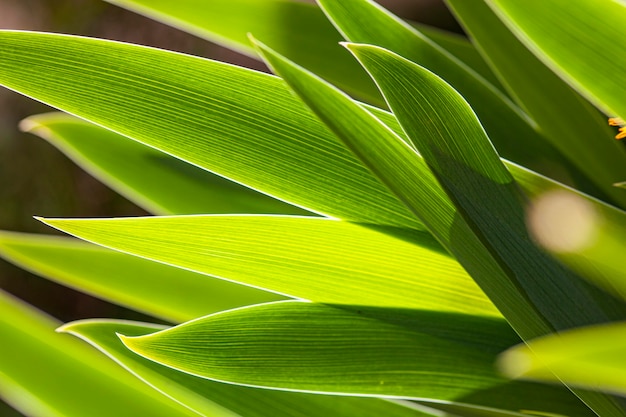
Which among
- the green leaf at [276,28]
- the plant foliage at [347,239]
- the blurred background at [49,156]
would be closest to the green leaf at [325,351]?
the plant foliage at [347,239]

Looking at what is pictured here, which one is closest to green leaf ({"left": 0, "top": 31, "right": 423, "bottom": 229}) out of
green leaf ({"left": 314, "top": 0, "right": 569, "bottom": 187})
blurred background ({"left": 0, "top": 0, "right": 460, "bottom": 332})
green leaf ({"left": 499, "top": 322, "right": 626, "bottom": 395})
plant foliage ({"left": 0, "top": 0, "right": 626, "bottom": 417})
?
plant foliage ({"left": 0, "top": 0, "right": 626, "bottom": 417})

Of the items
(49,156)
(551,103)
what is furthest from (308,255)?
(49,156)

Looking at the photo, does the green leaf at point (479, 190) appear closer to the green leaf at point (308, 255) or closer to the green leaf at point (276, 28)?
the green leaf at point (308, 255)

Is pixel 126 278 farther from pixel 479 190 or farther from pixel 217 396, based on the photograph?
pixel 479 190

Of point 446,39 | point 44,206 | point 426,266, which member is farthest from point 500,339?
point 44,206

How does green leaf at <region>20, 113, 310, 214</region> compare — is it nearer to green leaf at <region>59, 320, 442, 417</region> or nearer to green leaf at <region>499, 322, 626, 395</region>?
green leaf at <region>59, 320, 442, 417</region>
